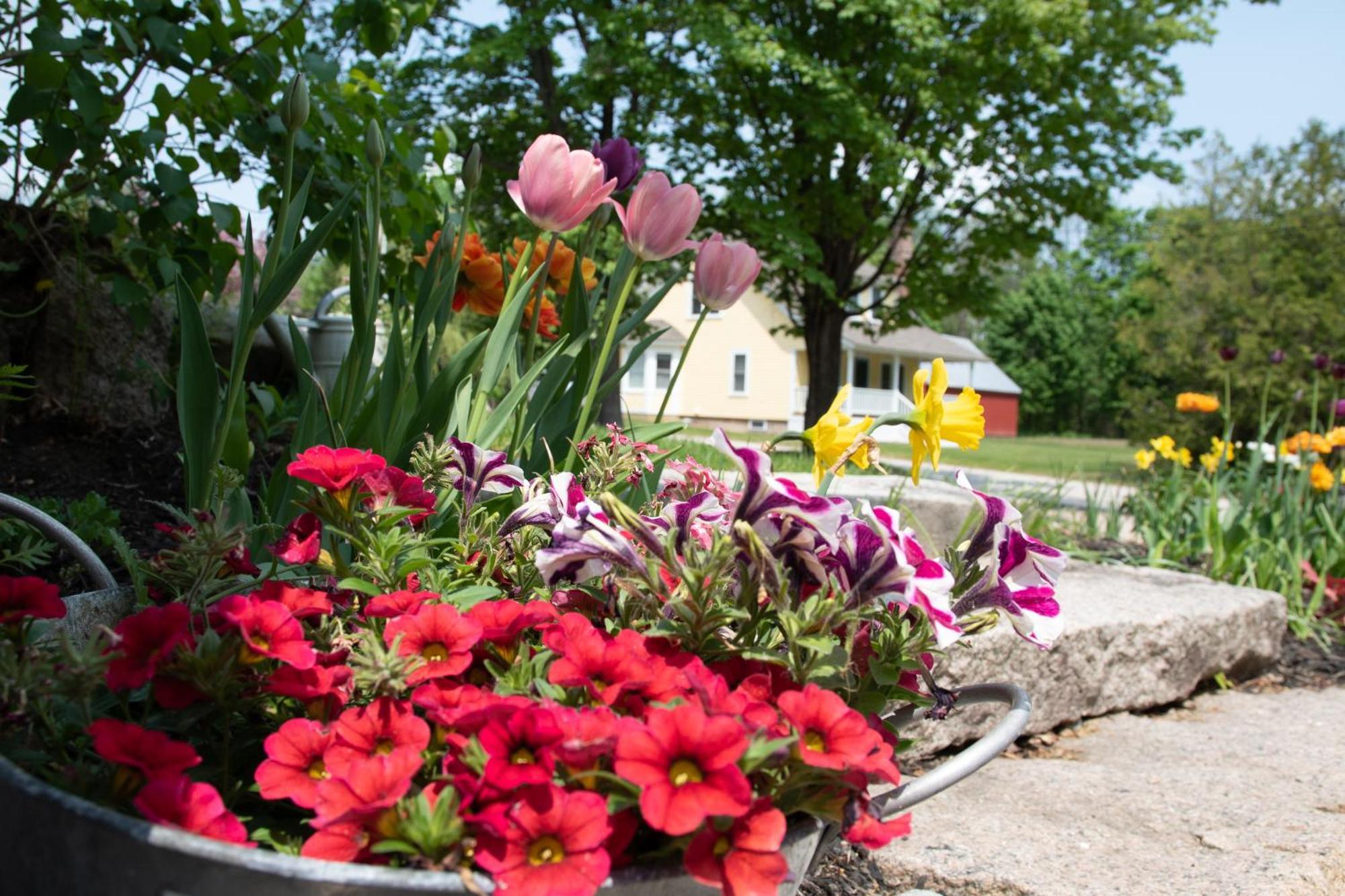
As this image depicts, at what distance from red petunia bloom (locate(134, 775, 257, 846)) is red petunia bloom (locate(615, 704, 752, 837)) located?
0.30 meters

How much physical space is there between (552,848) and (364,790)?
0.15 m

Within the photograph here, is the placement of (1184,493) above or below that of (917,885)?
above

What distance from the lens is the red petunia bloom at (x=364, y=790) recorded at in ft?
2.42

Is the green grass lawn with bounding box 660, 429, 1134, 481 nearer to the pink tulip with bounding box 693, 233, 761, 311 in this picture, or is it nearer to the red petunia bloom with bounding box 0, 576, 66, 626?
the pink tulip with bounding box 693, 233, 761, 311

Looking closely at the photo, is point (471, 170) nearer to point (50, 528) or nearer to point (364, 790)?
point (50, 528)

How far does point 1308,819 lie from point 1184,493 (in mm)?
3730

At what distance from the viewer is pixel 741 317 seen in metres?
31.3

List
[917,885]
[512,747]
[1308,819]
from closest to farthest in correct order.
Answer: [512,747] → [917,885] → [1308,819]

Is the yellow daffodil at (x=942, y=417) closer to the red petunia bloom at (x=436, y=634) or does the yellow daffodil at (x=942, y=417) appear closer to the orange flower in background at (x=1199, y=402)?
the red petunia bloom at (x=436, y=634)

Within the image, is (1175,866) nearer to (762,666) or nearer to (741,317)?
(762,666)

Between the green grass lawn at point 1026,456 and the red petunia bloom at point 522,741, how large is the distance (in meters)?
2.68

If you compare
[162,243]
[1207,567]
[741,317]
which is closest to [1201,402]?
[1207,567]

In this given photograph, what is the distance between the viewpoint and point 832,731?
2.69ft

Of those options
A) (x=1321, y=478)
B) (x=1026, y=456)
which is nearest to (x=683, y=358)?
(x=1321, y=478)
